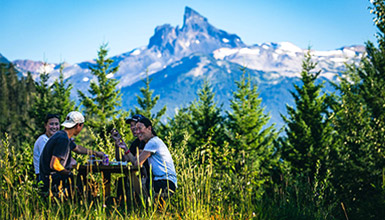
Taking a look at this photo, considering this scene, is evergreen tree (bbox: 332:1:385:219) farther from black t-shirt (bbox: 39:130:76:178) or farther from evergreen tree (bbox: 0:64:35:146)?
evergreen tree (bbox: 0:64:35:146)

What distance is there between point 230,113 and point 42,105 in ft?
41.6

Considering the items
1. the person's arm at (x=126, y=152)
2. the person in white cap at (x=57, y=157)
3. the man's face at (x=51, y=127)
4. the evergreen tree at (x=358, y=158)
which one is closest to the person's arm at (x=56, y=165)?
the person in white cap at (x=57, y=157)

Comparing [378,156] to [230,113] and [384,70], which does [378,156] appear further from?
[230,113]

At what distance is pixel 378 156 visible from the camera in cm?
721

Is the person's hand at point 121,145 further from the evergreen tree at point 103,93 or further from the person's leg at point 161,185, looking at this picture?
the evergreen tree at point 103,93

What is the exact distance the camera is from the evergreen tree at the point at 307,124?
21.1 metres

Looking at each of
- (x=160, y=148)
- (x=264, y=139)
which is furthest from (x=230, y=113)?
(x=160, y=148)

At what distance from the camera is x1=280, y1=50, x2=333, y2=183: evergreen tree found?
69.4 ft

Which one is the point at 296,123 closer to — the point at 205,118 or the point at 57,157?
the point at 205,118

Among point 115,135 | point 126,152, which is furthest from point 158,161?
point 115,135

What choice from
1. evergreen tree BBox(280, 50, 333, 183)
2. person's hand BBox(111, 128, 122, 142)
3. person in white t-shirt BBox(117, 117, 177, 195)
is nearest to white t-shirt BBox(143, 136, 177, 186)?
person in white t-shirt BBox(117, 117, 177, 195)

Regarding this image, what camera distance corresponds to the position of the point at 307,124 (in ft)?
71.5

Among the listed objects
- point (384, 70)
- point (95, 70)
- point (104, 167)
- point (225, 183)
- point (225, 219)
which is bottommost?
point (225, 219)

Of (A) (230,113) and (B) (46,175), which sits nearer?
(B) (46,175)
